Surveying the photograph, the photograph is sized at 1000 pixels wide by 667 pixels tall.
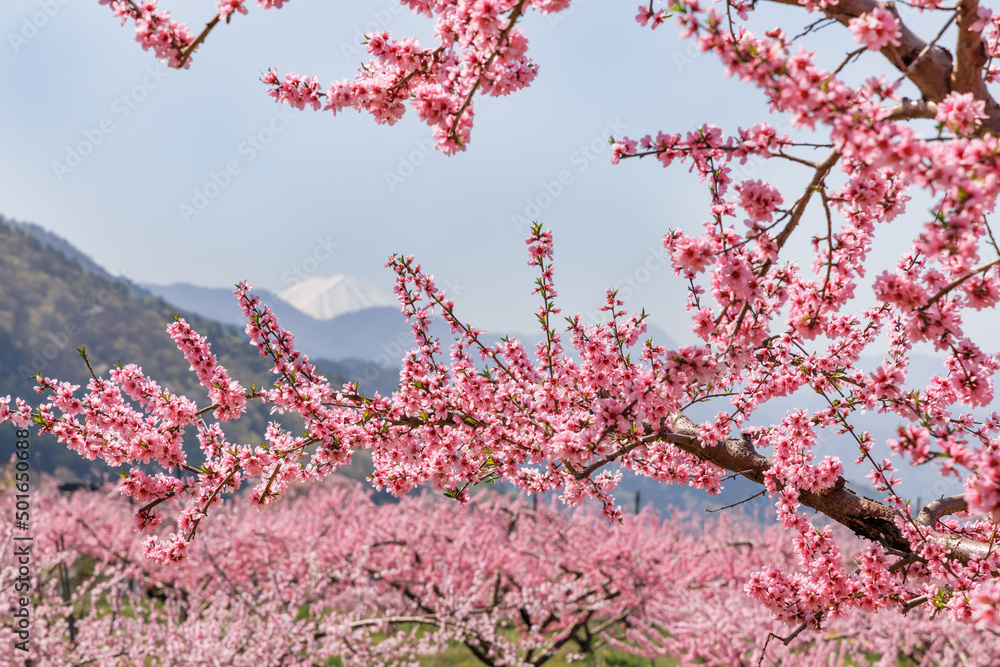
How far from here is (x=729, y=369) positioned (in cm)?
302

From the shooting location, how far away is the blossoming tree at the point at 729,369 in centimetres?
232

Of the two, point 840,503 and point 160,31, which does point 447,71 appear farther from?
point 840,503

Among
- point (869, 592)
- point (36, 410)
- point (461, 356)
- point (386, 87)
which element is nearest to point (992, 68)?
point (869, 592)

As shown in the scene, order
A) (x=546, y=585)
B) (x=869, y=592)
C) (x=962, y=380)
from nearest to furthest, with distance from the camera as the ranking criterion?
(x=962, y=380), (x=869, y=592), (x=546, y=585)

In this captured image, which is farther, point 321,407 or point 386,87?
point 321,407

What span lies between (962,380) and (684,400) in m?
1.55

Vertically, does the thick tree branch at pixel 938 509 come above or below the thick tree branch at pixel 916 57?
below

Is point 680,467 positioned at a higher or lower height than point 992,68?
lower

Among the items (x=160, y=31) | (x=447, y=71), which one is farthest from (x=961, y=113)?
(x=160, y=31)

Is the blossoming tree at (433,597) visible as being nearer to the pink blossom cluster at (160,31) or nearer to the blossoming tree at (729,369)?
the blossoming tree at (729,369)

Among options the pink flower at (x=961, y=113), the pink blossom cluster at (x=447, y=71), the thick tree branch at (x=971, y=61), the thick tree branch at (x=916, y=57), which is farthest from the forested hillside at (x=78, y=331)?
the pink flower at (x=961, y=113)

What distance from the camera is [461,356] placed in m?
4.81

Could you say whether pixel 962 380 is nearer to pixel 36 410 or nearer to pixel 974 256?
pixel 974 256

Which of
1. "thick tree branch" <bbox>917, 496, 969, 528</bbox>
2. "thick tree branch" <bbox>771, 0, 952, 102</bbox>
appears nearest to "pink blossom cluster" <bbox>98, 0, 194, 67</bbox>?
"thick tree branch" <bbox>771, 0, 952, 102</bbox>
